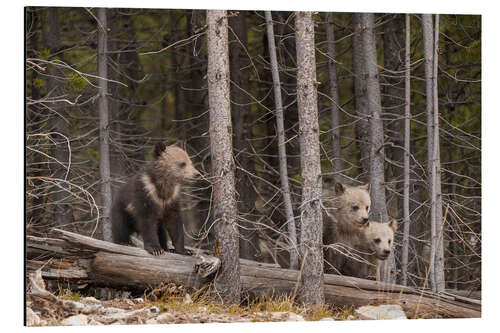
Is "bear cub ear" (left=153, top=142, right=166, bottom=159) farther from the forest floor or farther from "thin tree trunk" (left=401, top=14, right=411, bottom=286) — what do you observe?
"thin tree trunk" (left=401, top=14, right=411, bottom=286)

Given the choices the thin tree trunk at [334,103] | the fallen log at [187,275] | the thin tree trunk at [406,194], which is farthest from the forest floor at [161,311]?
the thin tree trunk at [334,103]

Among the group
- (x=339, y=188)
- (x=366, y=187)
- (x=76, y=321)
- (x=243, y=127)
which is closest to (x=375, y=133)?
(x=366, y=187)

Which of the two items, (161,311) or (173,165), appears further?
(173,165)

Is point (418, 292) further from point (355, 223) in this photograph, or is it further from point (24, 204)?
point (24, 204)

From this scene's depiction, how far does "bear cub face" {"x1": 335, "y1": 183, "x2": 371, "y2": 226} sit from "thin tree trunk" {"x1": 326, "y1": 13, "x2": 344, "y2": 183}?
24cm

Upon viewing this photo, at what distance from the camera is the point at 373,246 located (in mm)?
7215

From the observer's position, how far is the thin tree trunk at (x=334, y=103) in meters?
7.66

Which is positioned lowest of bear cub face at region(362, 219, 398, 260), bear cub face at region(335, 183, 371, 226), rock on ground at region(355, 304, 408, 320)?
rock on ground at region(355, 304, 408, 320)

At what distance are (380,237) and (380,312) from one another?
78cm

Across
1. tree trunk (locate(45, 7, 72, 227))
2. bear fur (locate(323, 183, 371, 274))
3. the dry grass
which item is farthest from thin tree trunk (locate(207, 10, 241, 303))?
tree trunk (locate(45, 7, 72, 227))

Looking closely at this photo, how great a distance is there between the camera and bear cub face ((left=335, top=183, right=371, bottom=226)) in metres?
7.17

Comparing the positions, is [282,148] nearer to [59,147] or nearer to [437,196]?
[437,196]

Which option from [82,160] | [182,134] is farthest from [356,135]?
[82,160]

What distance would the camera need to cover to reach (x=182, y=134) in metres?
9.12
